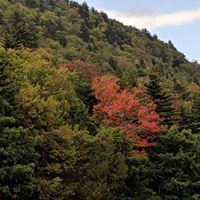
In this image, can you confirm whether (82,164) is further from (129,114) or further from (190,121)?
(190,121)

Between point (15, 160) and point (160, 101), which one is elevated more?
point (160, 101)

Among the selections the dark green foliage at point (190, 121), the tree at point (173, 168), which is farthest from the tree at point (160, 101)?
the tree at point (173, 168)

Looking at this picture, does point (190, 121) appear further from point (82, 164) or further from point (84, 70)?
point (84, 70)

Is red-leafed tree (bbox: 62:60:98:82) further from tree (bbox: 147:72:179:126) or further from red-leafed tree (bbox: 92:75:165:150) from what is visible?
red-leafed tree (bbox: 92:75:165:150)

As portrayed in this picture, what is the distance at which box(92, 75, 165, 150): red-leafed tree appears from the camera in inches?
2269

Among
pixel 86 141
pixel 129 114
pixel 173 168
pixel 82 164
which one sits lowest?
pixel 82 164

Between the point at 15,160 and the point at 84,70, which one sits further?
the point at 84,70

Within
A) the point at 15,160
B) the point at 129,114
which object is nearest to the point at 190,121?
the point at 129,114

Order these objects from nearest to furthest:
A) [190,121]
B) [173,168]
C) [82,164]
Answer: [82,164] → [173,168] → [190,121]

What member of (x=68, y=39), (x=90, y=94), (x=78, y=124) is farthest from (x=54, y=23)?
(x=78, y=124)

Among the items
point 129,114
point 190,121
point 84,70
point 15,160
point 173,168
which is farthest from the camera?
point 84,70

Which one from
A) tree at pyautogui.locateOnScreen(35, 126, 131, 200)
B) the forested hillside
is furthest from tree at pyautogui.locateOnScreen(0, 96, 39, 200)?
tree at pyautogui.locateOnScreen(35, 126, 131, 200)

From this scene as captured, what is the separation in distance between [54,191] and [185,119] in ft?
86.3

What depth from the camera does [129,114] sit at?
60.5 meters
